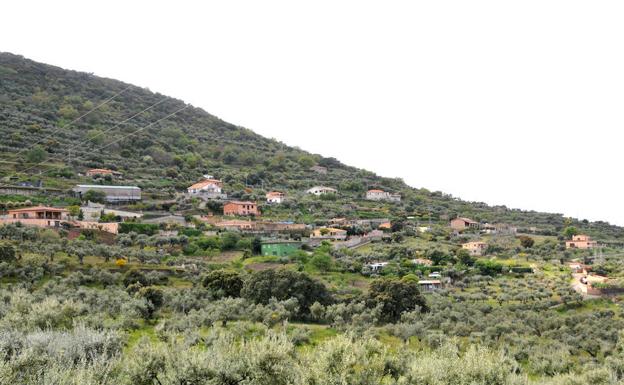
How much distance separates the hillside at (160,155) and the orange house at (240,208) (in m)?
3.74

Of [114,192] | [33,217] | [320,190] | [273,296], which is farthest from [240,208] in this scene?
[273,296]

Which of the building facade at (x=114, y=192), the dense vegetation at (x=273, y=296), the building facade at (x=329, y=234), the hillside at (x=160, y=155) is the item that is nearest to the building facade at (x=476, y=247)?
the dense vegetation at (x=273, y=296)

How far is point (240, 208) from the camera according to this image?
69.4 meters

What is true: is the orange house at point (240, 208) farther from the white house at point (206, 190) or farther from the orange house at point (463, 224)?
the orange house at point (463, 224)

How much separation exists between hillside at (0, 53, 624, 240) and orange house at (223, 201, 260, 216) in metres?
3.74

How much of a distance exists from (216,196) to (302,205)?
11.8m

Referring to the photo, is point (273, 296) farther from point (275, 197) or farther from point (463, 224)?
point (463, 224)

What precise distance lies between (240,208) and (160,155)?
33.1m

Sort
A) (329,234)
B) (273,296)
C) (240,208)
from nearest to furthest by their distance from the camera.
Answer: (273,296), (329,234), (240,208)

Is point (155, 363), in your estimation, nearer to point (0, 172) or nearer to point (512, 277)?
point (512, 277)

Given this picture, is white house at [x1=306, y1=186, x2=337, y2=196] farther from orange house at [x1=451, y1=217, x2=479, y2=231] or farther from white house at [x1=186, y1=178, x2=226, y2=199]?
orange house at [x1=451, y1=217, x2=479, y2=231]

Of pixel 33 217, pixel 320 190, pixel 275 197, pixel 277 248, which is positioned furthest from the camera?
pixel 320 190

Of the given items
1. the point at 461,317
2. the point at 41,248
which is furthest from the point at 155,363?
the point at 41,248

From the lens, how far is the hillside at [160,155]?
77875 mm
